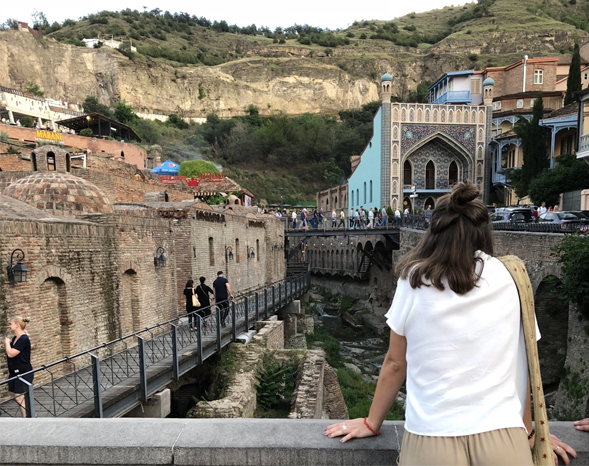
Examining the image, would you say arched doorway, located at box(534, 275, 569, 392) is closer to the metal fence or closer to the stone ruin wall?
the metal fence

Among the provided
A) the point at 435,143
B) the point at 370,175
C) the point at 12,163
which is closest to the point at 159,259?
the point at 12,163

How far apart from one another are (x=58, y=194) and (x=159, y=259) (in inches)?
136

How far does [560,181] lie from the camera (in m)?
25.3

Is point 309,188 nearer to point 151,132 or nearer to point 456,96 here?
point 151,132

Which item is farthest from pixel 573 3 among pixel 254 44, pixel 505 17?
pixel 254 44

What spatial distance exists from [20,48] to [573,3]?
383 ft

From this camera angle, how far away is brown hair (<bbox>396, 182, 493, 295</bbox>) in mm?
1781

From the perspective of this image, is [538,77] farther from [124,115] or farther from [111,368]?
[124,115]

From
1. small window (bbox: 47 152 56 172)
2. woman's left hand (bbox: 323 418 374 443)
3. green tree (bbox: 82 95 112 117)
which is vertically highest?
green tree (bbox: 82 95 112 117)

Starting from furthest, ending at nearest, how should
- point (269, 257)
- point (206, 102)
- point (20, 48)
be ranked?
1. point (206, 102)
2. point (20, 48)
3. point (269, 257)

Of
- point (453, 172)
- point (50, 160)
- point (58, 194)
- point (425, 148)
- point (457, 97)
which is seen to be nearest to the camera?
point (58, 194)

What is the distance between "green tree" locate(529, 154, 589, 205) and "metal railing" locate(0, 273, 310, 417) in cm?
1917

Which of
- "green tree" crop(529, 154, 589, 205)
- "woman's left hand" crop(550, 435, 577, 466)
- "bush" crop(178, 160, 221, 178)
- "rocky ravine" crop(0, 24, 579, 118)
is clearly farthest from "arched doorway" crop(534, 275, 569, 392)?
"rocky ravine" crop(0, 24, 579, 118)

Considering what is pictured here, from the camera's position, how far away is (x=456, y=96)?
44.0 metres
